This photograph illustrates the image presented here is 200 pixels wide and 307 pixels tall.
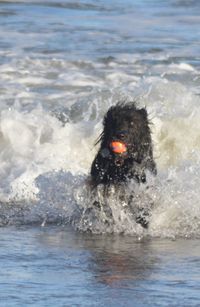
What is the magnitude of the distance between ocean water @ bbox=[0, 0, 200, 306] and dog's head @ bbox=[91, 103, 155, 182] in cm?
16

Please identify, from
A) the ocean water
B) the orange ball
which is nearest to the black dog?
the orange ball

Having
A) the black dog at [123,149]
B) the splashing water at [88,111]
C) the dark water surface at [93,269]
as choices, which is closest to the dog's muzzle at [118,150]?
the black dog at [123,149]

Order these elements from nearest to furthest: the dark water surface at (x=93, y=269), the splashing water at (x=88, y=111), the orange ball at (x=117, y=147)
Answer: the dark water surface at (x=93, y=269) < the orange ball at (x=117, y=147) < the splashing water at (x=88, y=111)

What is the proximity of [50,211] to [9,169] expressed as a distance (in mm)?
1619

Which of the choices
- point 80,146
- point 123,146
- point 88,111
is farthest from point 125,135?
point 88,111

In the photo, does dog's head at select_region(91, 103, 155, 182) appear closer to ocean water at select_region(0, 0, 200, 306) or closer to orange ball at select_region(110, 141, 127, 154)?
orange ball at select_region(110, 141, 127, 154)

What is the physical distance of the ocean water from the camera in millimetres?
7016

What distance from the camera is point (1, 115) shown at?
38.6 feet

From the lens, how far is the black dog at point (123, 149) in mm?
8531

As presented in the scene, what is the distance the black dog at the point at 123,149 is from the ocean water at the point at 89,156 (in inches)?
5.0

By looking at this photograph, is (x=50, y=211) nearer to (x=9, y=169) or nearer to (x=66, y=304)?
(x=9, y=169)

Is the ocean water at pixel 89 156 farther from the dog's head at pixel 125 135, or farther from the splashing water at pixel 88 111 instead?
the dog's head at pixel 125 135

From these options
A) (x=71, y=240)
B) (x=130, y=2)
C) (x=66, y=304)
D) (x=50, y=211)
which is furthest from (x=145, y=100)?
(x=130, y=2)

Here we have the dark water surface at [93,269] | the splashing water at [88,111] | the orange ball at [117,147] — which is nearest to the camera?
the dark water surface at [93,269]
